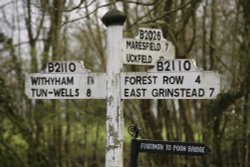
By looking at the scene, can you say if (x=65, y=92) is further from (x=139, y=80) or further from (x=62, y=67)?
(x=139, y=80)

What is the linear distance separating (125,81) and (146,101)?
17.8 feet

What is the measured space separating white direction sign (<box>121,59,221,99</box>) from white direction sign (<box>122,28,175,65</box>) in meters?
0.18

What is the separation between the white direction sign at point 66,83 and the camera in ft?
12.3

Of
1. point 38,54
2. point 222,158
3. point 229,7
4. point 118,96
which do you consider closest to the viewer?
point 118,96

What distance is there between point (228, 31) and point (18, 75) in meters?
4.20

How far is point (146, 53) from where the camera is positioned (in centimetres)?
383

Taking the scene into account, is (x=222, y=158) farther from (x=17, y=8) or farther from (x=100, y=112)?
(x=17, y=8)

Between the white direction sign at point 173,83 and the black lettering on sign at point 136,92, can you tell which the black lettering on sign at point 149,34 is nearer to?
the white direction sign at point 173,83

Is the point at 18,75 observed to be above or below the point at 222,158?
above

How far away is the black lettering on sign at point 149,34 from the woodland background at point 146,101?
8.92 feet

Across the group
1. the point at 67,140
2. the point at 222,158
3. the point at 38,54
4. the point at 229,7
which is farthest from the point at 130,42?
the point at 67,140

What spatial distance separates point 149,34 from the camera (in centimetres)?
388

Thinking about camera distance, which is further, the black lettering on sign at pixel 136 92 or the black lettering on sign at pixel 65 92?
the black lettering on sign at pixel 65 92

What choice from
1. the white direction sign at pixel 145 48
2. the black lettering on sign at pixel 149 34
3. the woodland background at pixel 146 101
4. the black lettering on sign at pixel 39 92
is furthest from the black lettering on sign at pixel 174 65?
the woodland background at pixel 146 101
